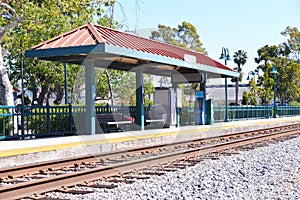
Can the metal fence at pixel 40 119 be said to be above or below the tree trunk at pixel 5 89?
below

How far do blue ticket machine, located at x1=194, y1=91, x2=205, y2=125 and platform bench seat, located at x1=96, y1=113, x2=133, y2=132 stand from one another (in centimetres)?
526

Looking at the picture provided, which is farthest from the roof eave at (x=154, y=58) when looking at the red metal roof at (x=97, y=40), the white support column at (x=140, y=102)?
the white support column at (x=140, y=102)

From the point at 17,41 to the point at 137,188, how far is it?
876 inches

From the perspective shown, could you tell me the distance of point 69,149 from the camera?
12930mm

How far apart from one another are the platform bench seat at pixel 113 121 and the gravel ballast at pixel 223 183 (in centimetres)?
788

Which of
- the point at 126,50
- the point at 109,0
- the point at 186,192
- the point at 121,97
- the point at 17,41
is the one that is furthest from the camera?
the point at 121,97

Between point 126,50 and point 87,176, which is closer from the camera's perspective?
point 87,176

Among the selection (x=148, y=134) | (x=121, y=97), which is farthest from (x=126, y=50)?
(x=121, y=97)

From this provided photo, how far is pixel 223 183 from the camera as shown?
27.0 feet

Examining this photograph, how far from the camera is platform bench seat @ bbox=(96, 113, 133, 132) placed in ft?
60.5

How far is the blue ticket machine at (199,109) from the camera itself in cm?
2402

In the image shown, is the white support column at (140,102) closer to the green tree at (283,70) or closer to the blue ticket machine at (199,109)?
the blue ticket machine at (199,109)

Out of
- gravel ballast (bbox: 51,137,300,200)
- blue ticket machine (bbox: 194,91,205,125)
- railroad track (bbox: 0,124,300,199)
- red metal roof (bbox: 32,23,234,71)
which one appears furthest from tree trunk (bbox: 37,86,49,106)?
gravel ballast (bbox: 51,137,300,200)

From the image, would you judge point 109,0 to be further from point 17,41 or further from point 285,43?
point 285,43
